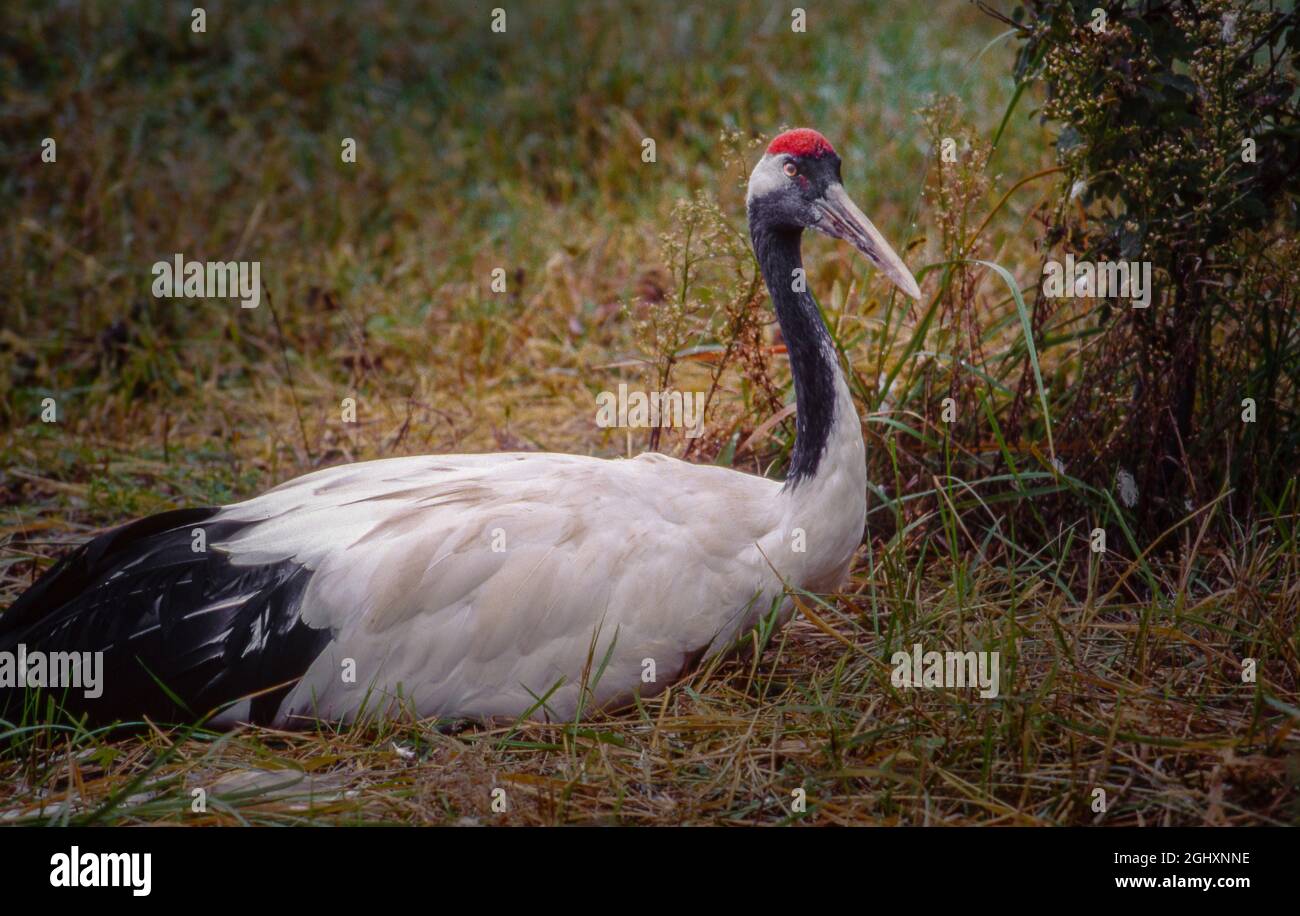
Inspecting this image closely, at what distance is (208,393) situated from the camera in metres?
5.98

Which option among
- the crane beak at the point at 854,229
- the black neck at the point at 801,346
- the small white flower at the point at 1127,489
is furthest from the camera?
the small white flower at the point at 1127,489

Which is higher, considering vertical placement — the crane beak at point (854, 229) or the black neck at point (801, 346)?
the crane beak at point (854, 229)

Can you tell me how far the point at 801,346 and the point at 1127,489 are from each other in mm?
1117

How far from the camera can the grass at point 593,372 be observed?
3.30m

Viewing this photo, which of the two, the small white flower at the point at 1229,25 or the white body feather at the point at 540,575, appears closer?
the white body feather at the point at 540,575

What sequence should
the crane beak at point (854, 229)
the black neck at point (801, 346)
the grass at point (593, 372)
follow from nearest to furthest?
the grass at point (593, 372) < the black neck at point (801, 346) < the crane beak at point (854, 229)

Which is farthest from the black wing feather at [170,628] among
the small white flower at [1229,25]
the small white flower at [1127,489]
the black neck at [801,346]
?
the small white flower at [1229,25]

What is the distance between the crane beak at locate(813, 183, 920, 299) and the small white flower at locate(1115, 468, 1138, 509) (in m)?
0.85

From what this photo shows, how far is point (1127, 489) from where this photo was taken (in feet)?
13.7

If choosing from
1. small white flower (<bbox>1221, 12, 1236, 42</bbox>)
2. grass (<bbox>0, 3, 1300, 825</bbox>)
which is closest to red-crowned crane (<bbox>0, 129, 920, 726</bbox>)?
grass (<bbox>0, 3, 1300, 825</bbox>)

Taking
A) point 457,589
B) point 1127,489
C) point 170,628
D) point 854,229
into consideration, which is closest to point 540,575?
point 457,589

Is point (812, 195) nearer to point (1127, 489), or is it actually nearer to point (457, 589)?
point (1127, 489)

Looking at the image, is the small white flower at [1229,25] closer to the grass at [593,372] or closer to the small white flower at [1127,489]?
the grass at [593,372]
